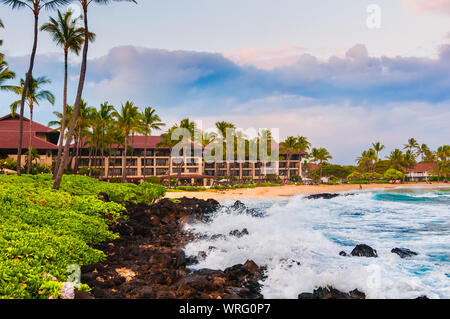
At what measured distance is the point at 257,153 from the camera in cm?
8169

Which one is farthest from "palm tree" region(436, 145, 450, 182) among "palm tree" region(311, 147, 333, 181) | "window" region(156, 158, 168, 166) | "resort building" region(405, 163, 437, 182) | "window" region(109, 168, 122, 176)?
"window" region(109, 168, 122, 176)

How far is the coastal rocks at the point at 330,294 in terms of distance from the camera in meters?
7.14

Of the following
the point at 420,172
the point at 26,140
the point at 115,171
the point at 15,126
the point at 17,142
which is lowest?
the point at 115,171

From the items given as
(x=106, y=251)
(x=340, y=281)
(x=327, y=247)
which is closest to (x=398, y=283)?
(x=340, y=281)

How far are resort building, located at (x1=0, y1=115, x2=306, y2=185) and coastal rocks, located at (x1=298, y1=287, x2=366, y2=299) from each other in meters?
50.0

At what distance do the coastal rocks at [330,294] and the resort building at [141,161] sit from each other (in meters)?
50.0

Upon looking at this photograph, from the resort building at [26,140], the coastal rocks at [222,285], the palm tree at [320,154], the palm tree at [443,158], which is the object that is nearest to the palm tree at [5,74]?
the resort building at [26,140]

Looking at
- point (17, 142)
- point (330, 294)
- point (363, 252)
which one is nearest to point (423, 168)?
point (363, 252)

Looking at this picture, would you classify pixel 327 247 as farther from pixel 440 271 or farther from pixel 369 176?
pixel 369 176

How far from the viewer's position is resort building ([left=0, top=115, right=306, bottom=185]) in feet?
169

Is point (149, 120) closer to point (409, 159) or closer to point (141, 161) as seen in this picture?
point (141, 161)

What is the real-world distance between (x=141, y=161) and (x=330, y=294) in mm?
68370

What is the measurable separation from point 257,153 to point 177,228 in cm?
6662

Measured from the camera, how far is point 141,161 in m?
71.9
